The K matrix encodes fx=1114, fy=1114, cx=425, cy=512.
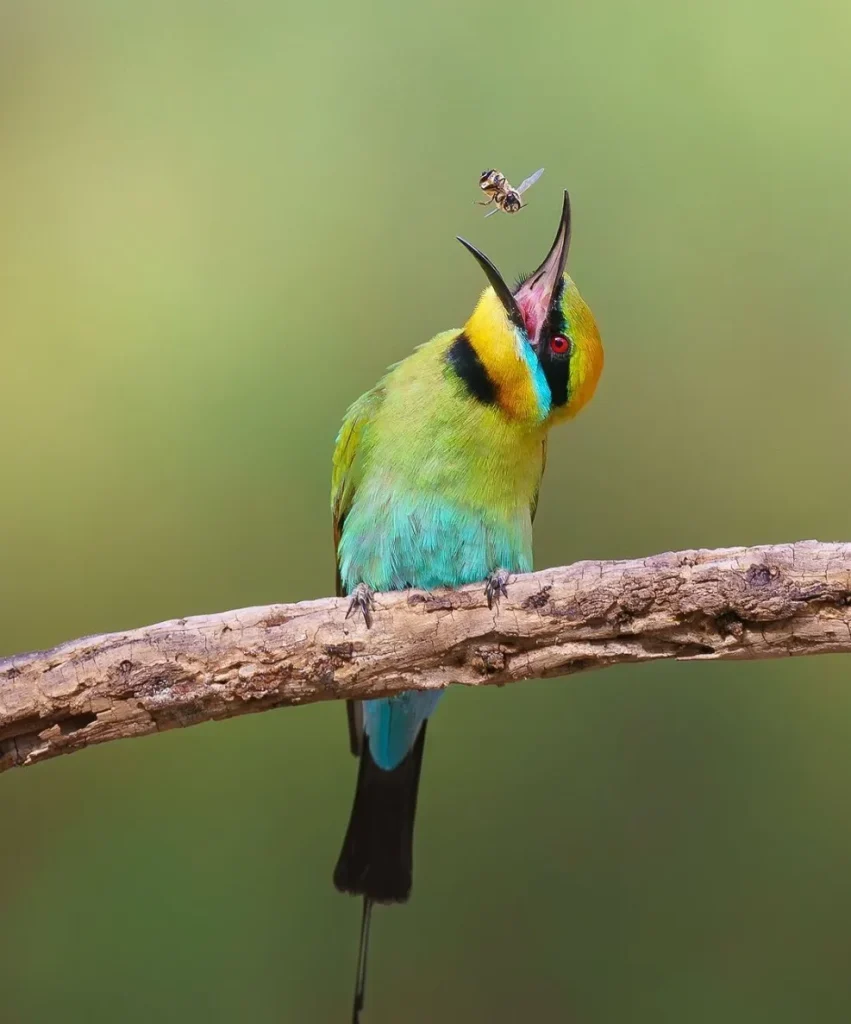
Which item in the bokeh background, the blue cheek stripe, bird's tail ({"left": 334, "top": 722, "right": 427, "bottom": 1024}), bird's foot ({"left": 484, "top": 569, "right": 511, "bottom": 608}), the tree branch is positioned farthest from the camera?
the bokeh background

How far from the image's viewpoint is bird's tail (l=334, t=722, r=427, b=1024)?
2699 mm

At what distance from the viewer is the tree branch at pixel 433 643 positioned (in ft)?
6.47

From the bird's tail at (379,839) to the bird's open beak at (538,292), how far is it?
1.09m

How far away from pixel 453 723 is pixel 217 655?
138 cm

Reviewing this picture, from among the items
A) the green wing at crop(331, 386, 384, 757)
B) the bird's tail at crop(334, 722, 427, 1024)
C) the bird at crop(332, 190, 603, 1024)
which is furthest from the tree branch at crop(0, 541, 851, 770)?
the bird's tail at crop(334, 722, 427, 1024)

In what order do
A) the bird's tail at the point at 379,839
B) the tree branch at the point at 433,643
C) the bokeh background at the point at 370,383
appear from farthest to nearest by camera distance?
the bokeh background at the point at 370,383
the bird's tail at the point at 379,839
the tree branch at the point at 433,643

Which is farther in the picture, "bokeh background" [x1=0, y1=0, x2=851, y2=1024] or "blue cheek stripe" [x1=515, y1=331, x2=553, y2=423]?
"bokeh background" [x1=0, y1=0, x2=851, y2=1024]

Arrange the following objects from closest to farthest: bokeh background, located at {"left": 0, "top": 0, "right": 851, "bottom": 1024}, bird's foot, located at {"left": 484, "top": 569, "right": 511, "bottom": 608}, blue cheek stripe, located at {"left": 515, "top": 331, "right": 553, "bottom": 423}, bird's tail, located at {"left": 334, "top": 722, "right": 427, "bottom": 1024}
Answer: bird's foot, located at {"left": 484, "top": 569, "right": 511, "bottom": 608} → blue cheek stripe, located at {"left": 515, "top": 331, "right": 553, "bottom": 423} → bird's tail, located at {"left": 334, "top": 722, "right": 427, "bottom": 1024} → bokeh background, located at {"left": 0, "top": 0, "right": 851, "bottom": 1024}

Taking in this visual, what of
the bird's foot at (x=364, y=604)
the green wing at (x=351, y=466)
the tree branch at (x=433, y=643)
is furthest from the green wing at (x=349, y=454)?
the tree branch at (x=433, y=643)

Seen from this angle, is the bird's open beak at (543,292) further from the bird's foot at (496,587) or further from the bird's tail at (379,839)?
the bird's tail at (379,839)

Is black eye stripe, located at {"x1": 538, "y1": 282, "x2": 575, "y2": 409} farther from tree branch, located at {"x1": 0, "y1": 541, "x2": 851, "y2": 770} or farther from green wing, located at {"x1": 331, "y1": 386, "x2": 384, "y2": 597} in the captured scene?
tree branch, located at {"x1": 0, "y1": 541, "x2": 851, "y2": 770}

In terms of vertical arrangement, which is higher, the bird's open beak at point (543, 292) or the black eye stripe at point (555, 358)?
the bird's open beak at point (543, 292)

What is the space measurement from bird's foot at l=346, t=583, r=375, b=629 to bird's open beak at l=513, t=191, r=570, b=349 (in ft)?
2.31

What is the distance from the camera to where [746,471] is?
3254 mm
